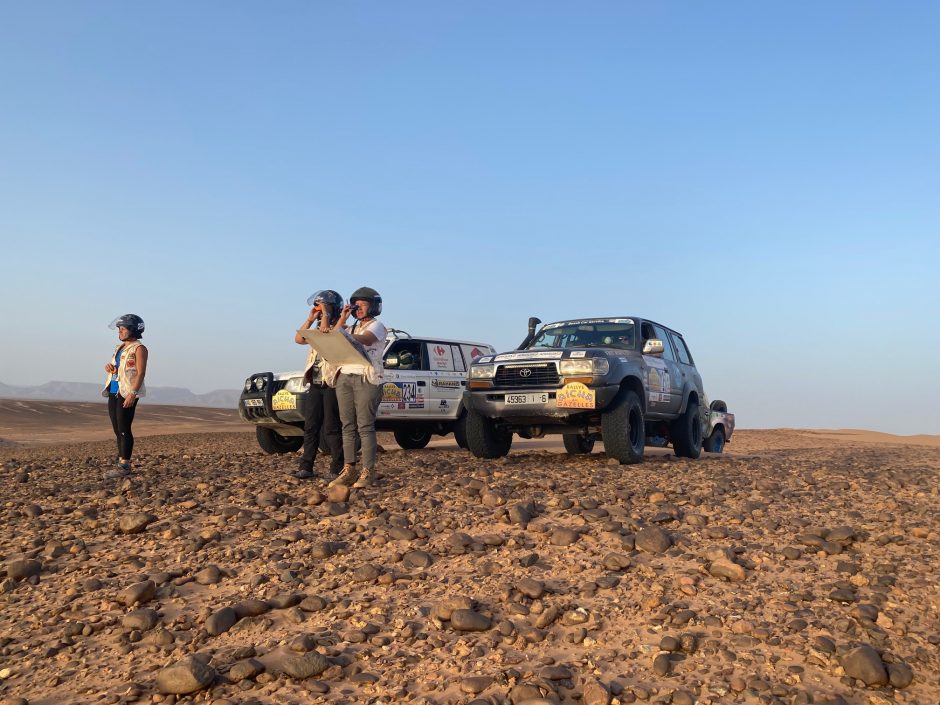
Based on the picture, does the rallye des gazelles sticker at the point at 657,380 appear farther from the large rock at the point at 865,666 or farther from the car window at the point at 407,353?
the large rock at the point at 865,666

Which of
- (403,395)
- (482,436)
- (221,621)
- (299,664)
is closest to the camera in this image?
(299,664)

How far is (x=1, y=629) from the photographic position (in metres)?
4.35

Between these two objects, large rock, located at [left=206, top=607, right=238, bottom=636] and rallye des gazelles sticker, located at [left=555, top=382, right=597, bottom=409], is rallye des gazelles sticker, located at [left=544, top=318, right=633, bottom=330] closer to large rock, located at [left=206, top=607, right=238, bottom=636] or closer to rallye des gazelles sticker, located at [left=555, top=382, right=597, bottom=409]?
rallye des gazelles sticker, located at [left=555, top=382, right=597, bottom=409]

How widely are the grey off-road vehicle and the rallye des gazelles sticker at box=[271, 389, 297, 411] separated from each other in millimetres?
2969

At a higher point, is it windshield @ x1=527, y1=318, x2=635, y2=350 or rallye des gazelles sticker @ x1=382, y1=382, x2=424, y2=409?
windshield @ x1=527, y1=318, x2=635, y2=350

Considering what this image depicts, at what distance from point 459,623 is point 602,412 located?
5.65 m

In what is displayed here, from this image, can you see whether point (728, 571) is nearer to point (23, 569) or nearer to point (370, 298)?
point (370, 298)

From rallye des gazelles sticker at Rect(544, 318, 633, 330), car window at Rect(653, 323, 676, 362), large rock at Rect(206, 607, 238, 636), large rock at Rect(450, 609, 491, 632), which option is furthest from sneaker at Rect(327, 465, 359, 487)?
car window at Rect(653, 323, 676, 362)

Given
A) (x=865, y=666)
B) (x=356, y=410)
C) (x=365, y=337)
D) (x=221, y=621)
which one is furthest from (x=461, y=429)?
(x=865, y=666)

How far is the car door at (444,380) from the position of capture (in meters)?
13.6

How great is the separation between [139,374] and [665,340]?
771 centimetres

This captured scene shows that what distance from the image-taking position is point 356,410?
7141mm

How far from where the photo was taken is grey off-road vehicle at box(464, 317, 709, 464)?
9273mm

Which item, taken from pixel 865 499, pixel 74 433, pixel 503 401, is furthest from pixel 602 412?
pixel 74 433
